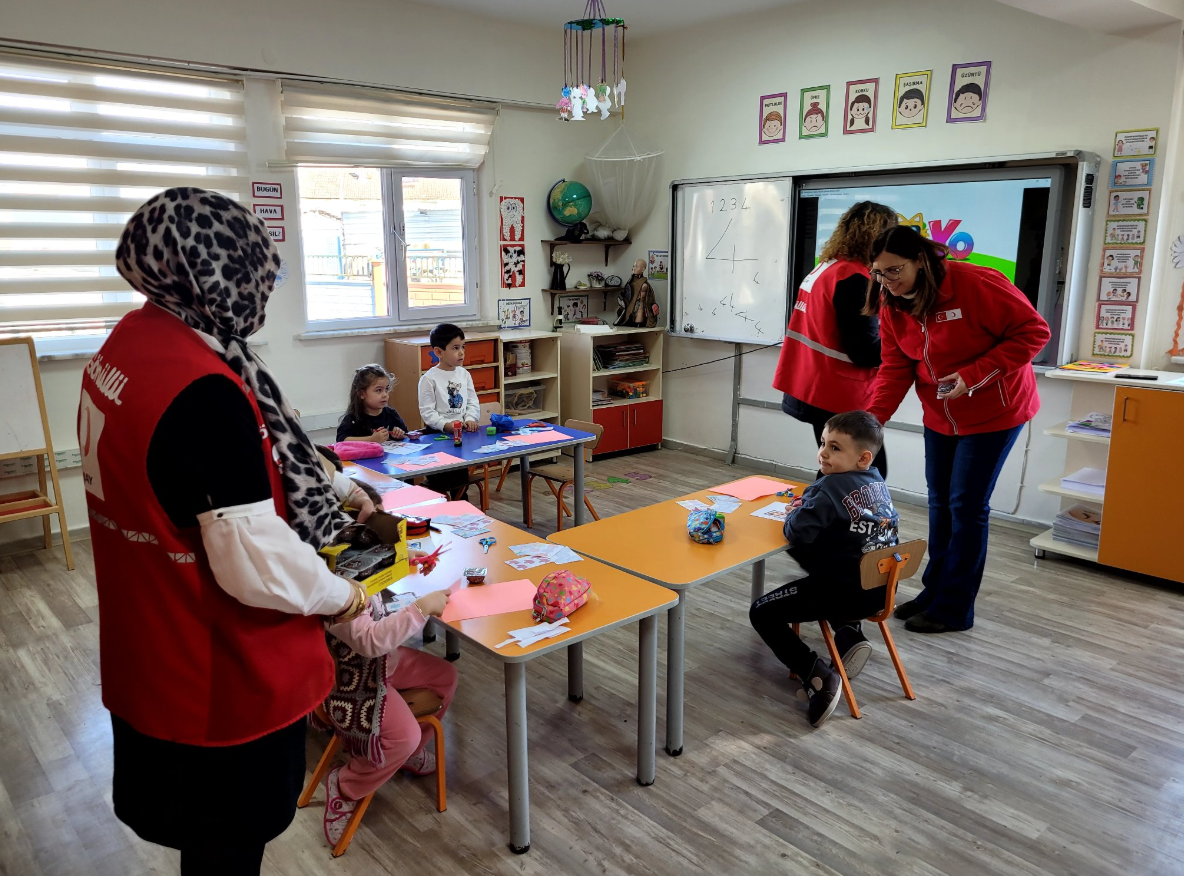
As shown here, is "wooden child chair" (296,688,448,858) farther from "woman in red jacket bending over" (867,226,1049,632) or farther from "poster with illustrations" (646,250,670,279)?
"poster with illustrations" (646,250,670,279)

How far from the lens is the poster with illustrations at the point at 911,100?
4918mm

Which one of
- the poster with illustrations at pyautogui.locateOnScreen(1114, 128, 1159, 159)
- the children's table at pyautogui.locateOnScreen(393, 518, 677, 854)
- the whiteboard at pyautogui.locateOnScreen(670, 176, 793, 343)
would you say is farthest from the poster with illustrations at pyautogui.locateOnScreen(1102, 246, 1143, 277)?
the children's table at pyautogui.locateOnScreen(393, 518, 677, 854)

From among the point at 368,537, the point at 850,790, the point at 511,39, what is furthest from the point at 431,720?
the point at 511,39

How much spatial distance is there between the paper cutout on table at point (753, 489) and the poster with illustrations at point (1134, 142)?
2.51 metres

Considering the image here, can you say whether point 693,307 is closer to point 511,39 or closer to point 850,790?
point 511,39

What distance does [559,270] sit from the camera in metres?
6.55

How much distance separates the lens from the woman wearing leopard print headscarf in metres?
1.24

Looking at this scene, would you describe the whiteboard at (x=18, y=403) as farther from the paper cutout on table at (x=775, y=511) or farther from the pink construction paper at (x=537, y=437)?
the paper cutout on table at (x=775, y=511)

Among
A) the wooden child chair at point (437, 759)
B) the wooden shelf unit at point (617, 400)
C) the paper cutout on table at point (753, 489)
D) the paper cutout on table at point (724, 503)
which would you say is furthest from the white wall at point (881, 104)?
the wooden child chair at point (437, 759)

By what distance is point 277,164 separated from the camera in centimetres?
507

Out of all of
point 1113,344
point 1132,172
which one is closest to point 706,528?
point 1113,344

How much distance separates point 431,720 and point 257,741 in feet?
3.43

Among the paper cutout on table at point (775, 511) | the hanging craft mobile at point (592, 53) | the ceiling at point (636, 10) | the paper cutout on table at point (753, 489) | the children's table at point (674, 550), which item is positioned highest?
the ceiling at point (636, 10)

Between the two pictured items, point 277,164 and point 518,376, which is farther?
point 518,376
